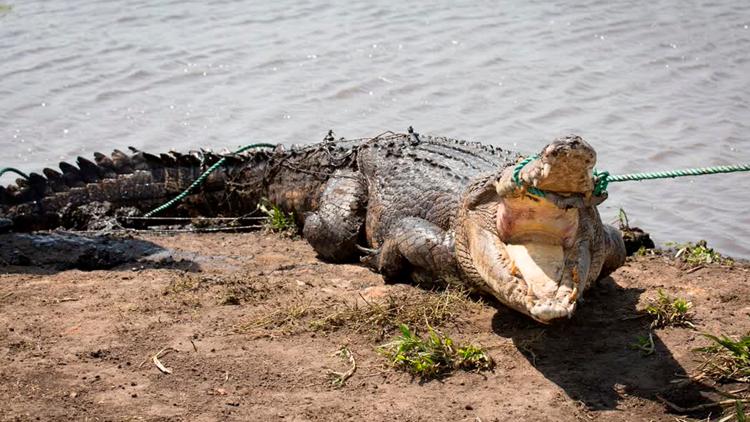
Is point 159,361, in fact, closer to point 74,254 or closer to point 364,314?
point 364,314

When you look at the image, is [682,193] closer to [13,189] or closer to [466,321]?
[466,321]

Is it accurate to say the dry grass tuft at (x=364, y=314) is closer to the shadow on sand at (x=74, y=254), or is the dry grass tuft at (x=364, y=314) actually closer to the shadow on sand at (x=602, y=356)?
the shadow on sand at (x=602, y=356)

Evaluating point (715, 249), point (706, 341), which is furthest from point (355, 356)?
point (715, 249)

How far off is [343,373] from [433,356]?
43cm

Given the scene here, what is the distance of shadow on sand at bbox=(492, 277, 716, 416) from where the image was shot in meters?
3.94

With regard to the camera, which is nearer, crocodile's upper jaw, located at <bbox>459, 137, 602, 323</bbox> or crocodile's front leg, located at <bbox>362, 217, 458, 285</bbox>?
crocodile's upper jaw, located at <bbox>459, 137, 602, 323</bbox>

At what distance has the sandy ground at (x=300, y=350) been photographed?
385 cm

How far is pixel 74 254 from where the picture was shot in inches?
234

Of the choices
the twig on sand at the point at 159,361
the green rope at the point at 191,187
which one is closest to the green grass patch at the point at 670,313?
the twig on sand at the point at 159,361

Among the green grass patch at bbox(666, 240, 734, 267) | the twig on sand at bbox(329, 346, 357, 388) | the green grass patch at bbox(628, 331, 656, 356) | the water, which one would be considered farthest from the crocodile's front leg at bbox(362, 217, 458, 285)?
the water

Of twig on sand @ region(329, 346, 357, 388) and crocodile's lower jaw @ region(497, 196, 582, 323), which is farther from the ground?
crocodile's lower jaw @ region(497, 196, 582, 323)

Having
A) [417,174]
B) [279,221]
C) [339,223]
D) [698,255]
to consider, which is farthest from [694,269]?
[279,221]

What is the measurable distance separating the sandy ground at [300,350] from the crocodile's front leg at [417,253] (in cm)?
15

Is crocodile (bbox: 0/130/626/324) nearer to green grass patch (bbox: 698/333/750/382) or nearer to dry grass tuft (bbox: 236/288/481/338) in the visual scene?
dry grass tuft (bbox: 236/288/481/338)
